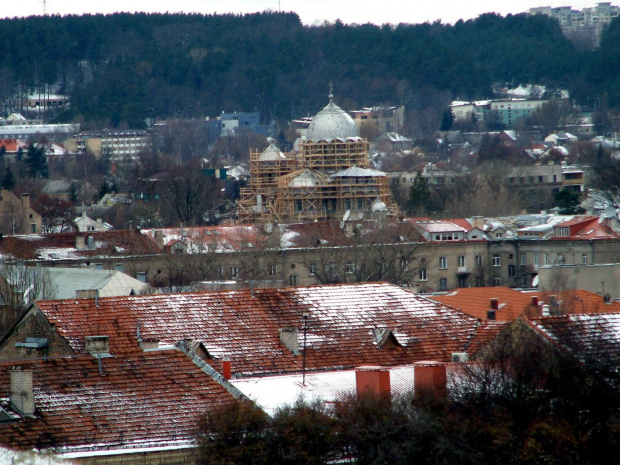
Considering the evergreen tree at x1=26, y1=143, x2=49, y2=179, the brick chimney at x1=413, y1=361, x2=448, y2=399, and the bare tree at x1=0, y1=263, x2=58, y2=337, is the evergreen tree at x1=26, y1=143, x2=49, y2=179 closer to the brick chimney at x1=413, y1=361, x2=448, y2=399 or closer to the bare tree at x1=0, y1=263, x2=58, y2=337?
the bare tree at x1=0, y1=263, x2=58, y2=337

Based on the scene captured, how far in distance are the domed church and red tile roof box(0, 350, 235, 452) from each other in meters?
62.2

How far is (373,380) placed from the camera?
2670 cm

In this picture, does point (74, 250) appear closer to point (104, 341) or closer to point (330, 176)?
point (330, 176)

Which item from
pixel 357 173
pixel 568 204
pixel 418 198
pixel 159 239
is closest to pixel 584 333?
pixel 159 239

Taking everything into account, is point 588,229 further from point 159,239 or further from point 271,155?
point 271,155

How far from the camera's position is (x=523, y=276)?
269 feet

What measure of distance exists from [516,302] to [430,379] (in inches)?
924

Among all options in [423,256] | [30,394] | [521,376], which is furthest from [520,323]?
[423,256]

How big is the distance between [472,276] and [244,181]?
5506cm

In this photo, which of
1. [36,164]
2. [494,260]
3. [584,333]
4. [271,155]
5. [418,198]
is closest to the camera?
[584,333]

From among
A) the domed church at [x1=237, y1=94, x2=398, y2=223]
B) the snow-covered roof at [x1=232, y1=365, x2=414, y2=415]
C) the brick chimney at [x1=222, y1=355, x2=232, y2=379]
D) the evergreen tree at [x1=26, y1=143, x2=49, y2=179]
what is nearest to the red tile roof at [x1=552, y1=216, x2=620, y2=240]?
the domed church at [x1=237, y1=94, x2=398, y2=223]

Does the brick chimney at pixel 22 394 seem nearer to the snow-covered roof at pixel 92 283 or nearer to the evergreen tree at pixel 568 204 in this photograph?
the snow-covered roof at pixel 92 283

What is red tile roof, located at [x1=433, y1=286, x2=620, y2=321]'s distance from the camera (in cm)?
4550

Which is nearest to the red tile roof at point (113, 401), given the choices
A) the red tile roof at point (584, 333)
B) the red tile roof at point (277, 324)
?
the red tile roof at point (277, 324)
